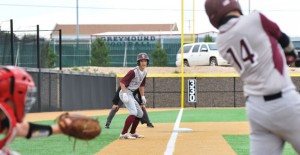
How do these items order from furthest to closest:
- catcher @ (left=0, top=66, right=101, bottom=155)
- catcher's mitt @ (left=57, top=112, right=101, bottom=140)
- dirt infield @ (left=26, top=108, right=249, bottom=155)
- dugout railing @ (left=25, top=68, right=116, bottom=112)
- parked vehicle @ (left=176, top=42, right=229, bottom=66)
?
parked vehicle @ (left=176, top=42, right=229, bottom=66)
dugout railing @ (left=25, top=68, right=116, bottom=112)
dirt infield @ (left=26, top=108, right=249, bottom=155)
catcher's mitt @ (left=57, top=112, right=101, bottom=140)
catcher @ (left=0, top=66, right=101, bottom=155)

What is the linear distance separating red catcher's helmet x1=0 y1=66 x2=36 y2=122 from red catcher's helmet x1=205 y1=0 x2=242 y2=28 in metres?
1.66

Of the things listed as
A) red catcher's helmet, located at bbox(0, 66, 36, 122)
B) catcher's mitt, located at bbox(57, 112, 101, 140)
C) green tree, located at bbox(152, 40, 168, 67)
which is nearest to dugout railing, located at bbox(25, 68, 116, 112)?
green tree, located at bbox(152, 40, 168, 67)

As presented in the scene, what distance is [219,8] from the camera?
5.62 metres

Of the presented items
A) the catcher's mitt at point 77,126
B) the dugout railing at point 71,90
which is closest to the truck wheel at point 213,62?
the dugout railing at point 71,90

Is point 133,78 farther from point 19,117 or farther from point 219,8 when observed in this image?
point 19,117

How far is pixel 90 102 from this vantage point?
3581cm

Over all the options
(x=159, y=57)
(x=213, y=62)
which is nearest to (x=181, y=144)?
(x=213, y=62)

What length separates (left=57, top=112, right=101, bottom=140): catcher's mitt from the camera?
4879 millimetres

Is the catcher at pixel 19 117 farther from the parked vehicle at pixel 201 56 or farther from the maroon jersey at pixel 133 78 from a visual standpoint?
the parked vehicle at pixel 201 56

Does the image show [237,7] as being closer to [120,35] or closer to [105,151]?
[105,151]

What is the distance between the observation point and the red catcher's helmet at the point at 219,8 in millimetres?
5609

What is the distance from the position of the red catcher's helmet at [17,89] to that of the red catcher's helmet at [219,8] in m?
1.66

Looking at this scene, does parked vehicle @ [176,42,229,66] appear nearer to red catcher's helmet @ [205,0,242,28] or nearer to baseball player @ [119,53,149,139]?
baseball player @ [119,53,149,139]

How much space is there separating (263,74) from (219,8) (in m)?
0.65
